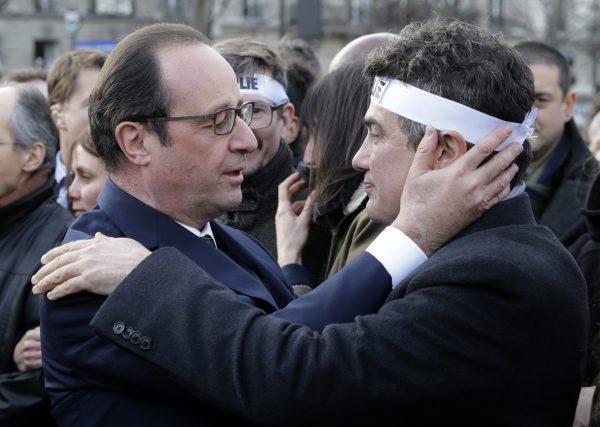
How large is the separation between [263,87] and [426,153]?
2.31 metres

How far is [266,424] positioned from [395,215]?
0.84 meters

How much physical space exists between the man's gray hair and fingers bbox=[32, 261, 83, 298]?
2188 mm

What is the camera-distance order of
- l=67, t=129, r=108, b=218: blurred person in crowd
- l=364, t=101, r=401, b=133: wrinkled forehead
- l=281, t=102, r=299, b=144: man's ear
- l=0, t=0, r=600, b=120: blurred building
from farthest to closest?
l=0, t=0, r=600, b=120: blurred building → l=281, t=102, r=299, b=144: man's ear → l=67, t=129, r=108, b=218: blurred person in crowd → l=364, t=101, r=401, b=133: wrinkled forehead

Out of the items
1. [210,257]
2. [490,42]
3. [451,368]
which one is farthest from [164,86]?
[451,368]

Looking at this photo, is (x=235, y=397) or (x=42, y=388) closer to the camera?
(x=235, y=397)

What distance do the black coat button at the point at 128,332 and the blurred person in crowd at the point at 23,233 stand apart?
1.55 meters

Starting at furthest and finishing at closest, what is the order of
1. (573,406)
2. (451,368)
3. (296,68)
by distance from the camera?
(296,68) < (573,406) < (451,368)

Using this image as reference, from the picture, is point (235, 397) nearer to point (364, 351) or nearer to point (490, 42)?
point (364, 351)

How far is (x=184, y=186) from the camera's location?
9.27ft

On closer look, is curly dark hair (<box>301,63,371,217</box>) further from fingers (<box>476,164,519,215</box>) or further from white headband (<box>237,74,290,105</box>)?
fingers (<box>476,164,519,215</box>)

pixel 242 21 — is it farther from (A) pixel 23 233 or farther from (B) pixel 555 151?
(A) pixel 23 233

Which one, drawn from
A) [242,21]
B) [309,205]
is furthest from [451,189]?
[242,21]

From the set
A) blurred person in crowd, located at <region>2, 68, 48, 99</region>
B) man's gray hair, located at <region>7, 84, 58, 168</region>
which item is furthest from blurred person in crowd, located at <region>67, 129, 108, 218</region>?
blurred person in crowd, located at <region>2, 68, 48, 99</region>

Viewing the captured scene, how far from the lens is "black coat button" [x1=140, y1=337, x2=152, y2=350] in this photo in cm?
236
